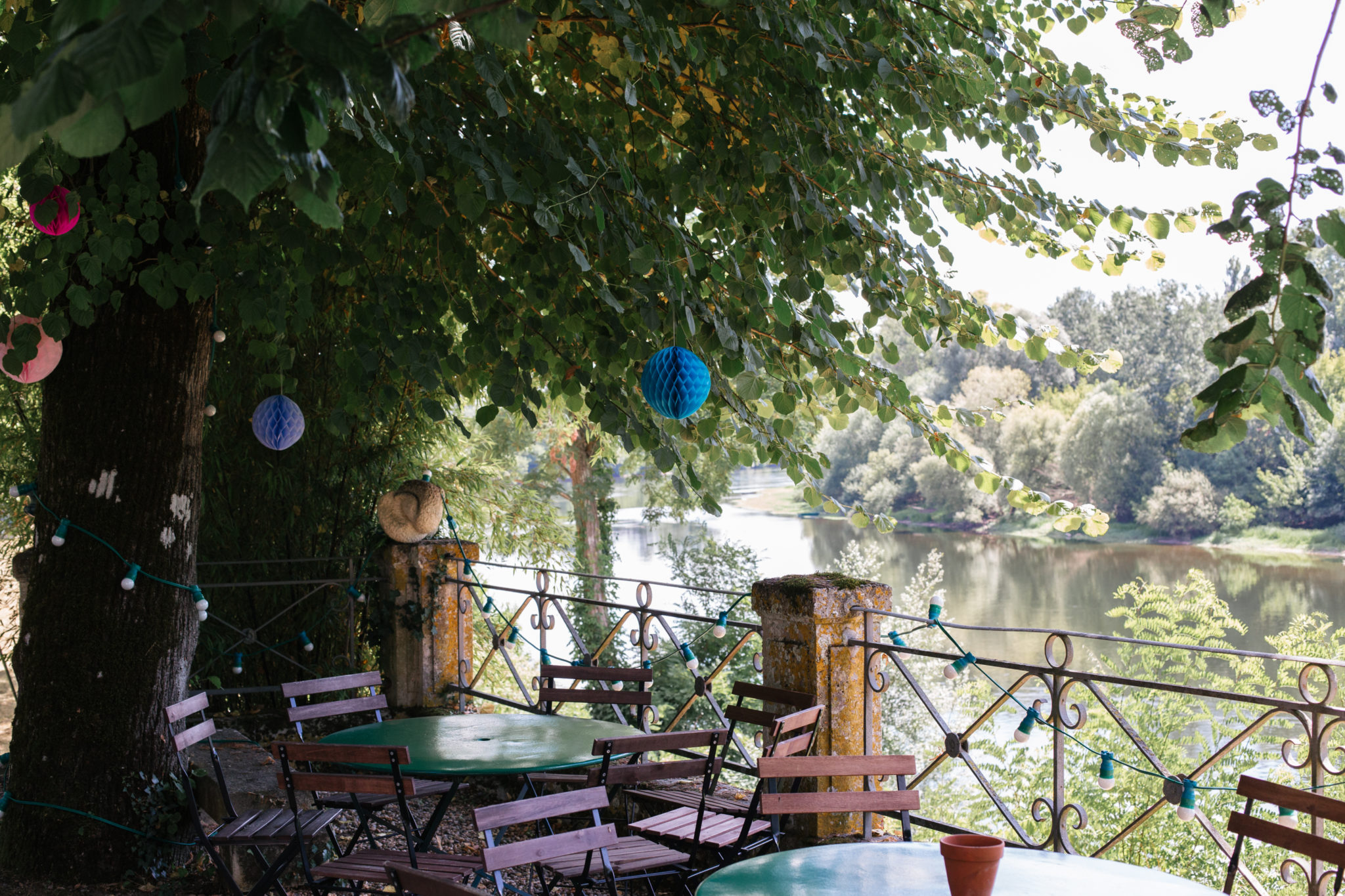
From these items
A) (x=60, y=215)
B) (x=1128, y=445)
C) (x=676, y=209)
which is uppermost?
(x=1128, y=445)

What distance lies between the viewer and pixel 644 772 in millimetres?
2953

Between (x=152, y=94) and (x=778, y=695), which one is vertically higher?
(x=152, y=94)

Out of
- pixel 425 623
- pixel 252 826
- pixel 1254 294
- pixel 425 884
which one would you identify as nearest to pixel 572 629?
pixel 425 623

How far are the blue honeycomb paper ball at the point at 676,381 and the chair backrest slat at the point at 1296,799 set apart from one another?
5.81 feet

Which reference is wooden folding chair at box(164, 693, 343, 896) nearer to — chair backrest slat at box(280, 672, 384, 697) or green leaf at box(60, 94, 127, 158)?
chair backrest slat at box(280, 672, 384, 697)

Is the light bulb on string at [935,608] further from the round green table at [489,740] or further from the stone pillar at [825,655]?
the round green table at [489,740]

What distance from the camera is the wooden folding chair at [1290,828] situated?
2111 millimetres

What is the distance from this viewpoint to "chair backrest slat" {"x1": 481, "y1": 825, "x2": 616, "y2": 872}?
2164mm

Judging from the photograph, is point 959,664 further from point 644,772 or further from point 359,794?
point 359,794

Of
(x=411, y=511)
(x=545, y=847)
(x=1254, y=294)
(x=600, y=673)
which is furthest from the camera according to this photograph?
(x=411, y=511)

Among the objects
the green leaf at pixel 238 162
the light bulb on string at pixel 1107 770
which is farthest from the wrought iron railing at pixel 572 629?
the green leaf at pixel 238 162

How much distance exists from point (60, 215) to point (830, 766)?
2.99m

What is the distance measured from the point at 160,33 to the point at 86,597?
3.30 m

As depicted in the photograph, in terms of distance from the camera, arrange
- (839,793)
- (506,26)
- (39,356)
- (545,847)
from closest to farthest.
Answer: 1. (506,26)
2. (545,847)
3. (839,793)
4. (39,356)
